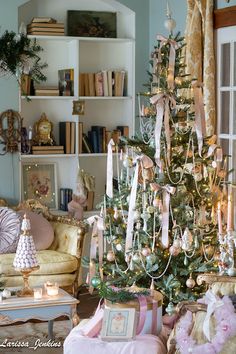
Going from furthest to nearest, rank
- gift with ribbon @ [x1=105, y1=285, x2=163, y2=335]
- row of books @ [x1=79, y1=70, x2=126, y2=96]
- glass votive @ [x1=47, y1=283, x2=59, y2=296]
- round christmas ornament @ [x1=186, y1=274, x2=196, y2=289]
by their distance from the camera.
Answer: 1. row of books @ [x1=79, y1=70, x2=126, y2=96]
2. glass votive @ [x1=47, y1=283, x2=59, y2=296]
3. round christmas ornament @ [x1=186, y1=274, x2=196, y2=289]
4. gift with ribbon @ [x1=105, y1=285, x2=163, y2=335]

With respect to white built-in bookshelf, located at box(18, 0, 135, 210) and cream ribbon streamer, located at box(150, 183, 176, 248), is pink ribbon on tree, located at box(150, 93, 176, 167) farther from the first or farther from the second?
white built-in bookshelf, located at box(18, 0, 135, 210)

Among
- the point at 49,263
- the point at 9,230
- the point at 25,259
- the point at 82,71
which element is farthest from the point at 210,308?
the point at 82,71

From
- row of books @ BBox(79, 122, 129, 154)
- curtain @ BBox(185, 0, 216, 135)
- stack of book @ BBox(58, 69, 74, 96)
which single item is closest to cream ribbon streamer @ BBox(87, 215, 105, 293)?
curtain @ BBox(185, 0, 216, 135)

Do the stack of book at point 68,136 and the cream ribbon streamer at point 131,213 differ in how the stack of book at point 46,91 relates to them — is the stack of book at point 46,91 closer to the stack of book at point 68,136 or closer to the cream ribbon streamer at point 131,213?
the stack of book at point 68,136

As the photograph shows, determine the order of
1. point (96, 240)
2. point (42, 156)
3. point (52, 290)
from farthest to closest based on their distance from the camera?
point (42, 156) < point (96, 240) < point (52, 290)

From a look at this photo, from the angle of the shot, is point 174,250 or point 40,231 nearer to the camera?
point 174,250

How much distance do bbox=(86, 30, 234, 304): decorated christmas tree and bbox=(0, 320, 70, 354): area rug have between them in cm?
55

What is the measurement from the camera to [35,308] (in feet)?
16.8

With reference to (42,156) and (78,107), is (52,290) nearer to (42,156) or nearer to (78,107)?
(42,156)

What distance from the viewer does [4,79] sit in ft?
22.8

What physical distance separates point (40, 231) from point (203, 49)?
1991 millimetres

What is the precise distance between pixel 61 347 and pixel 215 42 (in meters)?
2.67

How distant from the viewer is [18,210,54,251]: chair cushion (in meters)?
6.45

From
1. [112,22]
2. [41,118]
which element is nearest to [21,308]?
[41,118]
